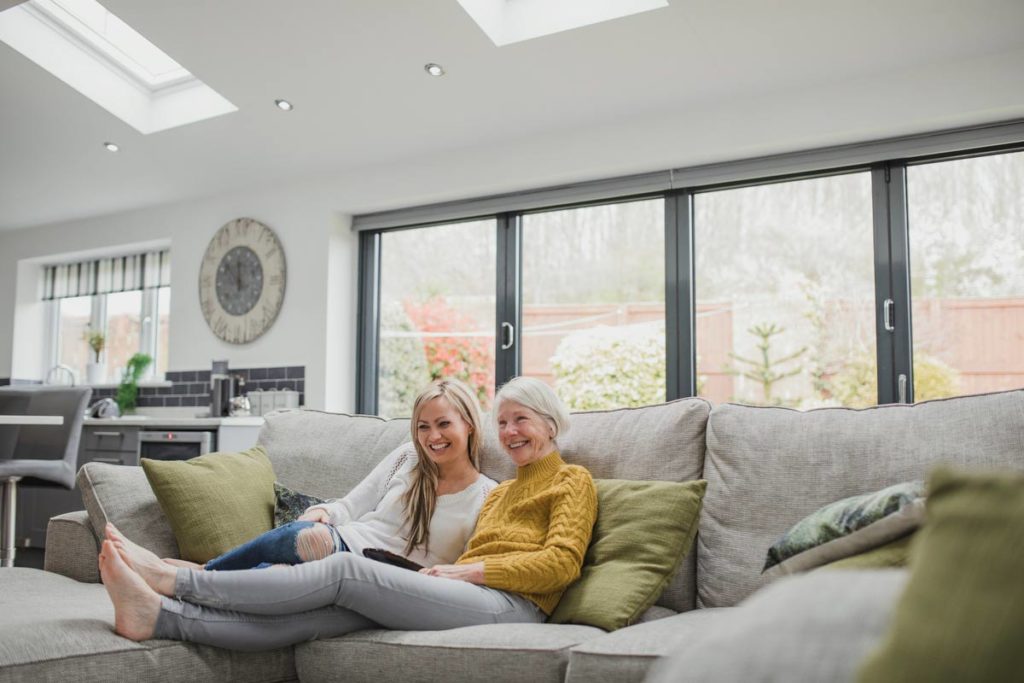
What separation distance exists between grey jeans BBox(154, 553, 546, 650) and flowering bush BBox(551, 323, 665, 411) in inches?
97.1

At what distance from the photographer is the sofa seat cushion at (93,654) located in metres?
1.77

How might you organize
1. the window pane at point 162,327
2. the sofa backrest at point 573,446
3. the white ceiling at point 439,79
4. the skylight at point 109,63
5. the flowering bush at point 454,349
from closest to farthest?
the sofa backrest at point 573,446 < the white ceiling at point 439,79 < the skylight at point 109,63 < the flowering bush at point 454,349 < the window pane at point 162,327

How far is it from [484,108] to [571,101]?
0.47 meters

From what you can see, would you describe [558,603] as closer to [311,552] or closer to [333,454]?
[311,552]

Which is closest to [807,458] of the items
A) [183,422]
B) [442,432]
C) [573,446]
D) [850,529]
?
[850,529]

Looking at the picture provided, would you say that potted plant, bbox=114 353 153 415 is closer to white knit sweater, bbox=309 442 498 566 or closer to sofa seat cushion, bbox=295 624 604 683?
white knit sweater, bbox=309 442 498 566

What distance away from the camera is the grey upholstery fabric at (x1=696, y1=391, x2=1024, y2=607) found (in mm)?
2023

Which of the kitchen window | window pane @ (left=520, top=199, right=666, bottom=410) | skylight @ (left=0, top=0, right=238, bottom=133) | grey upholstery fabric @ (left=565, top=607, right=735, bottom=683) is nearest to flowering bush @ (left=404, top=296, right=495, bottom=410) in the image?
window pane @ (left=520, top=199, right=666, bottom=410)

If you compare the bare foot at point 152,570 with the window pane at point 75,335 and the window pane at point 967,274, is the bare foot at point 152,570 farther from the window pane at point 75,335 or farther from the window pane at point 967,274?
the window pane at point 75,335

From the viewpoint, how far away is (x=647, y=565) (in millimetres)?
2129

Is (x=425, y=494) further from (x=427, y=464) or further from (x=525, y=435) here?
(x=525, y=435)

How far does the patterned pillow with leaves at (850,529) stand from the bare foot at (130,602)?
134 centimetres

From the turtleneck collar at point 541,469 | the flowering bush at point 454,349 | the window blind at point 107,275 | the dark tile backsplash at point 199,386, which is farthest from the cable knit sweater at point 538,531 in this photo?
the window blind at point 107,275

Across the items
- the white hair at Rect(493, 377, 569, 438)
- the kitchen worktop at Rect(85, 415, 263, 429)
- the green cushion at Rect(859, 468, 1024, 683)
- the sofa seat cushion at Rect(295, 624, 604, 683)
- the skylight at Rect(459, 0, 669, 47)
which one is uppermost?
the skylight at Rect(459, 0, 669, 47)
